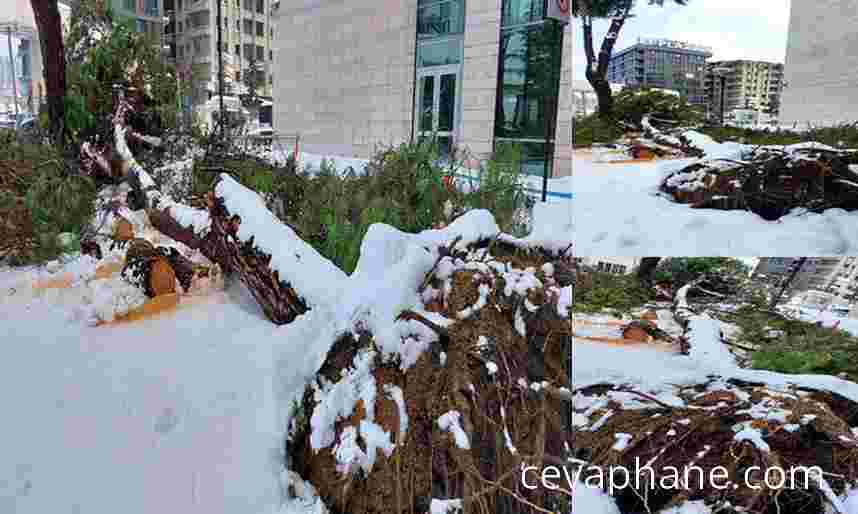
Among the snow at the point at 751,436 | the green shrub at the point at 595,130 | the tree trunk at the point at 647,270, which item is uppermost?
the green shrub at the point at 595,130

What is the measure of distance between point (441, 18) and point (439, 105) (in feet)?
0.47

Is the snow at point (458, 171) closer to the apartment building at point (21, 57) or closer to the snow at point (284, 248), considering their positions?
the snow at point (284, 248)

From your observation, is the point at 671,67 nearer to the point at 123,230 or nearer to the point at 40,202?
the point at 123,230

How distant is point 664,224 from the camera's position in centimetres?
93

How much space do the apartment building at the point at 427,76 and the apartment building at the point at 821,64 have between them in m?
0.32

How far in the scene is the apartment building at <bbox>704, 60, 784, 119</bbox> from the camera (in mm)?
873

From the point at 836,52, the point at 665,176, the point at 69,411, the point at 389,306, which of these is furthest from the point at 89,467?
the point at 836,52

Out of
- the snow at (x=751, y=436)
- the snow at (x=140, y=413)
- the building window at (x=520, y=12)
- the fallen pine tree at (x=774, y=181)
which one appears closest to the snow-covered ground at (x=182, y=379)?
the snow at (x=140, y=413)

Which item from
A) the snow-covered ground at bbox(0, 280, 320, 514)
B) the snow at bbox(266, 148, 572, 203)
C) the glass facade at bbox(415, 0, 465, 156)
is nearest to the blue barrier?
the snow at bbox(266, 148, 572, 203)

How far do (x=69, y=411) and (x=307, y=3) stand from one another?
842mm

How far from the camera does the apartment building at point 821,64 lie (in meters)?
0.85

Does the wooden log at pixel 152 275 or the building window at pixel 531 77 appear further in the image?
the wooden log at pixel 152 275

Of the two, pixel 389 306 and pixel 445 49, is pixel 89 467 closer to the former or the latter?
pixel 389 306

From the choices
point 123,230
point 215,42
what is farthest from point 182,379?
point 215,42
